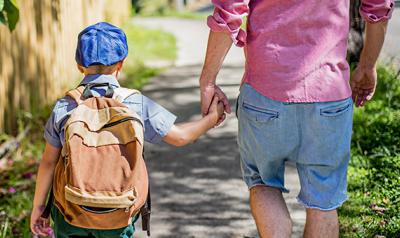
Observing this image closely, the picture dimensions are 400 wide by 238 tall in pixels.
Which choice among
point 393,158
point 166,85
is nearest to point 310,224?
point 393,158

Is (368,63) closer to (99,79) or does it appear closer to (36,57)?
(99,79)

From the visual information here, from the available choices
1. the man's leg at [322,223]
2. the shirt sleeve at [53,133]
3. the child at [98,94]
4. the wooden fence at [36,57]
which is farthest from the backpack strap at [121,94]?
the wooden fence at [36,57]

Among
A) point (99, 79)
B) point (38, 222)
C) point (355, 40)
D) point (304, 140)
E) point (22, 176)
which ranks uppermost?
point (99, 79)

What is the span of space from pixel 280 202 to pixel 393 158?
190 centimetres

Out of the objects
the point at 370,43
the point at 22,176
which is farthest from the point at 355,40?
the point at 370,43

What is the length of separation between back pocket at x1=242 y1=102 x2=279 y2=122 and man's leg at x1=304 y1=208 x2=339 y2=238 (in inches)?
17.2

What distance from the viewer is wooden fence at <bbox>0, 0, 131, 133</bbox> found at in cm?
662

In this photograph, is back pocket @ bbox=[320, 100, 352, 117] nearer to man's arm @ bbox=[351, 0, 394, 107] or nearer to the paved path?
man's arm @ bbox=[351, 0, 394, 107]

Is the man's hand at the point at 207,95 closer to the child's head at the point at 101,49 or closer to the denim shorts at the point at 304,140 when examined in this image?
the denim shorts at the point at 304,140

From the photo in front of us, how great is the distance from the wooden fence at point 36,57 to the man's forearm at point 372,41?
3.70m

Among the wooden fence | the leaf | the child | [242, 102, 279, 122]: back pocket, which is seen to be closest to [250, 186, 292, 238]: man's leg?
[242, 102, 279, 122]: back pocket

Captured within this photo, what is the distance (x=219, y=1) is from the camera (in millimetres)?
3092

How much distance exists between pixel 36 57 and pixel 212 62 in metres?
4.42

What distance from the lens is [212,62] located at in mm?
3195
